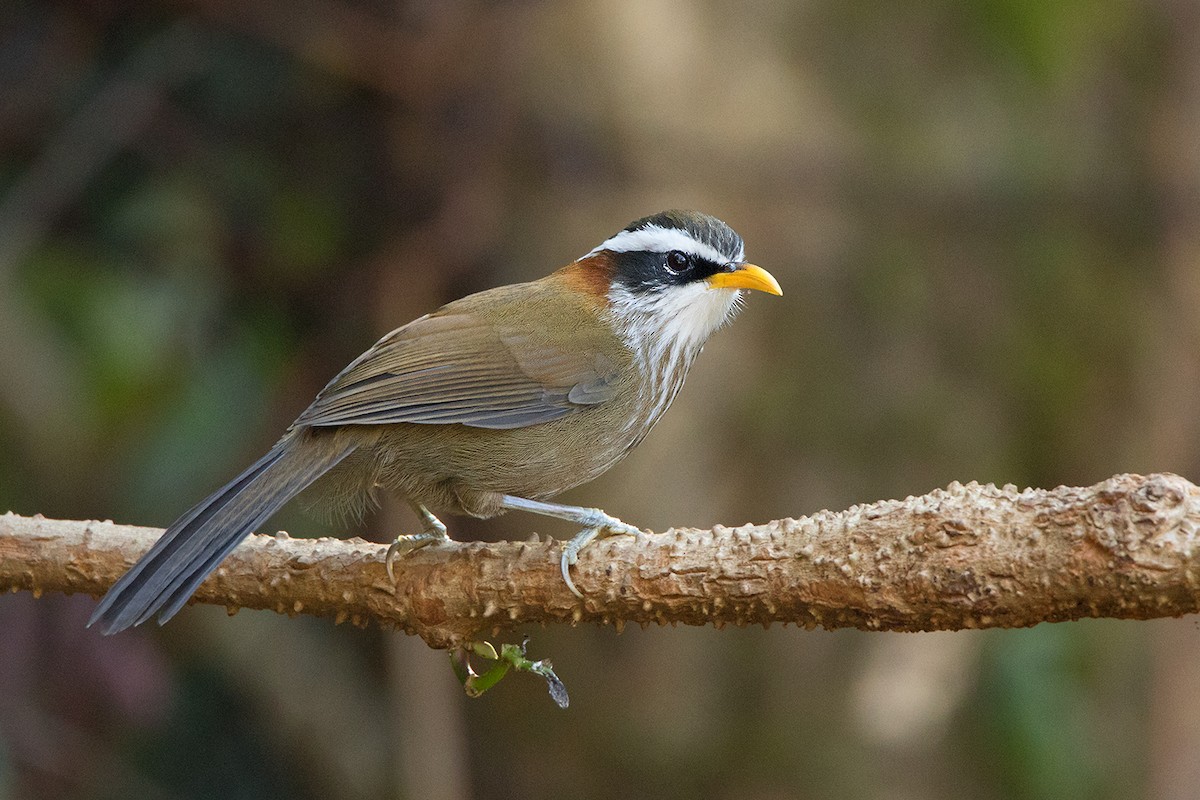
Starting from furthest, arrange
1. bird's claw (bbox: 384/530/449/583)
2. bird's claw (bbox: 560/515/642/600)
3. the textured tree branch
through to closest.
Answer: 1. bird's claw (bbox: 384/530/449/583)
2. bird's claw (bbox: 560/515/642/600)
3. the textured tree branch

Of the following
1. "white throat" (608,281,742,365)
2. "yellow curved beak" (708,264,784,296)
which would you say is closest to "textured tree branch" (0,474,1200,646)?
"white throat" (608,281,742,365)

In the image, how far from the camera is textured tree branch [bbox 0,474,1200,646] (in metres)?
2.14

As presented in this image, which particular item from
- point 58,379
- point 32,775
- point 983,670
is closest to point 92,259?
point 58,379

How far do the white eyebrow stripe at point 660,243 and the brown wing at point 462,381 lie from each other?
0.39m

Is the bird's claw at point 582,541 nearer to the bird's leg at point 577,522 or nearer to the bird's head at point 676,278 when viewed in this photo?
the bird's leg at point 577,522

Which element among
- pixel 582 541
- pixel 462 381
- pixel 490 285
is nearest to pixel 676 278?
pixel 462 381

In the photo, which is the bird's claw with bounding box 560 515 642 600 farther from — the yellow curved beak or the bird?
the yellow curved beak

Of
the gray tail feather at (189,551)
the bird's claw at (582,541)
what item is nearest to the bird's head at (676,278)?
the bird's claw at (582,541)

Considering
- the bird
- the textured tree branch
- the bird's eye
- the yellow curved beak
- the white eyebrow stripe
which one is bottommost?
the textured tree branch

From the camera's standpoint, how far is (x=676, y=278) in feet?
12.2

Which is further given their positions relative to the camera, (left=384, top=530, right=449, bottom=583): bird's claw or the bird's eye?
the bird's eye

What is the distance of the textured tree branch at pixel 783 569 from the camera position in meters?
2.14

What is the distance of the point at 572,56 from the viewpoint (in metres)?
5.71

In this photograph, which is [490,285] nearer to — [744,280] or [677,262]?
[677,262]
